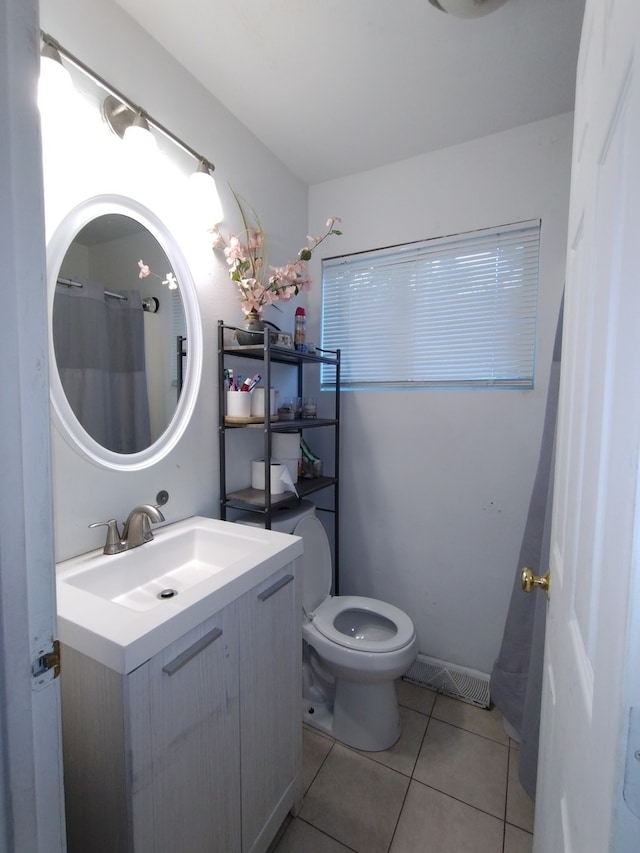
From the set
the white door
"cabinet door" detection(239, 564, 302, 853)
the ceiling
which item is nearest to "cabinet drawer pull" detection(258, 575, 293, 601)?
"cabinet door" detection(239, 564, 302, 853)

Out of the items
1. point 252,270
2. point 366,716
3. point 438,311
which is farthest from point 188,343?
point 366,716

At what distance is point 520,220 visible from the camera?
1.58 metres

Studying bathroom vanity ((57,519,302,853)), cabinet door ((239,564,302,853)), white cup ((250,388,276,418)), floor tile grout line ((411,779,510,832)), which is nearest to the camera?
bathroom vanity ((57,519,302,853))

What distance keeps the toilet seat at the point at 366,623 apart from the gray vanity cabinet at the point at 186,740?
1.32ft

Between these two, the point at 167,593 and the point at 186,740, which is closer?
the point at 186,740

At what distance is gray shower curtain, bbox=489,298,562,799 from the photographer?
4.19 feet

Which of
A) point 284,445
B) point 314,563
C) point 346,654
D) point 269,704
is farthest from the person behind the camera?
point 314,563

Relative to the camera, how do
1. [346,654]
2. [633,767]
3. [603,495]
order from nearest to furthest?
[633,767], [603,495], [346,654]

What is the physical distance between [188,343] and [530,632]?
69.1 inches

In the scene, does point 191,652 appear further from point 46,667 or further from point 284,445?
point 284,445

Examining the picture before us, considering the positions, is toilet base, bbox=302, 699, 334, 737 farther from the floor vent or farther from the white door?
the white door

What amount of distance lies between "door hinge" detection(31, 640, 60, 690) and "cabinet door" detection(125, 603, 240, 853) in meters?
0.25

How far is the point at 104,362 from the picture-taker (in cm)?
113

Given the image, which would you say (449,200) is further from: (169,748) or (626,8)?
(169,748)
